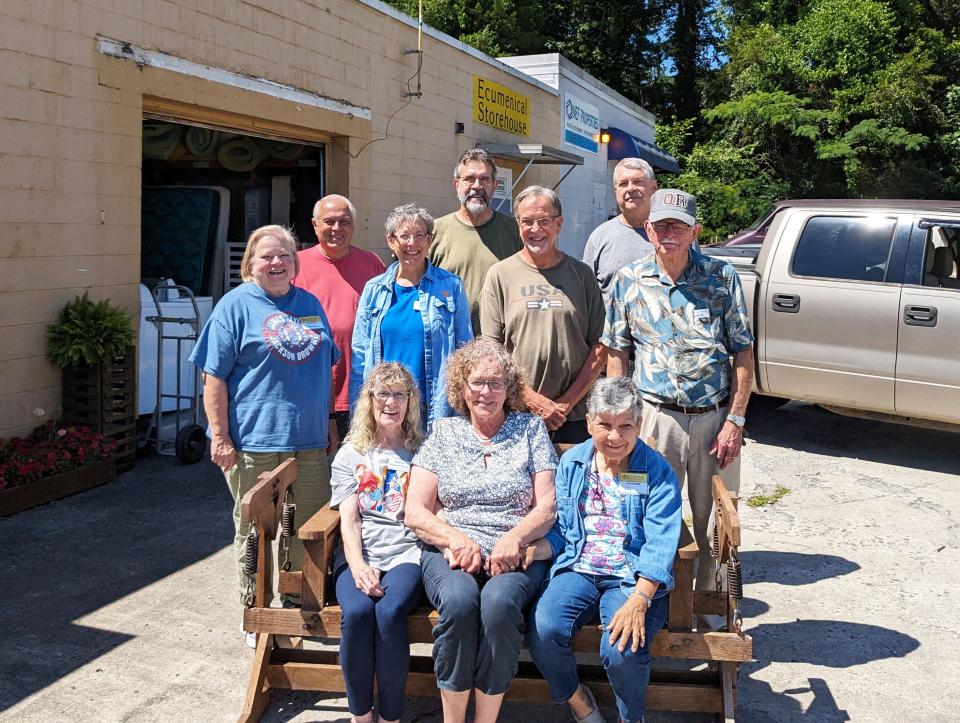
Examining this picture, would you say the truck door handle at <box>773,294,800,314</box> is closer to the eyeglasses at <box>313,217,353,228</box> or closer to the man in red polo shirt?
the man in red polo shirt

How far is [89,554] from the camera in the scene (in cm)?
519

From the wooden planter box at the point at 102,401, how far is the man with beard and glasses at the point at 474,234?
2996 mm

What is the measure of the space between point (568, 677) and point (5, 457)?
4330 millimetres

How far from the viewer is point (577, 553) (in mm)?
3498

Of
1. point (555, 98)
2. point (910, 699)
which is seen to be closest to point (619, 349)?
point (910, 699)

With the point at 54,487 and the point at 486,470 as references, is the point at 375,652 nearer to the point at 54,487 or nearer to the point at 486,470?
the point at 486,470

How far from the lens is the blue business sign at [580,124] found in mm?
17156

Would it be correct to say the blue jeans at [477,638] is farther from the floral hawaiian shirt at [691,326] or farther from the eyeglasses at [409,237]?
the eyeglasses at [409,237]

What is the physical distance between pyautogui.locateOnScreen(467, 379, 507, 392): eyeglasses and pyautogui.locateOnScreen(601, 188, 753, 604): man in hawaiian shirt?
831 millimetres

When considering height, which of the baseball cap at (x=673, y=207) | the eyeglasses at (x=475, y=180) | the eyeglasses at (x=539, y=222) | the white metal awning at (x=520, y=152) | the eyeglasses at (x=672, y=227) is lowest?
the eyeglasses at (x=672, y=227)

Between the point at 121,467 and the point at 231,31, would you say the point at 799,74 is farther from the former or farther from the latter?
the point at 121,467

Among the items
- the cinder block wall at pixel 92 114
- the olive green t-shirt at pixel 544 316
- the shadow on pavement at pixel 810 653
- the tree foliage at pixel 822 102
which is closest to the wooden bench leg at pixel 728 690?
the shadow on pavement at pixel 810 653

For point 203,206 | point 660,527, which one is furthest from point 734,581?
point 203,206

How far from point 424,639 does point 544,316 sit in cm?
161
